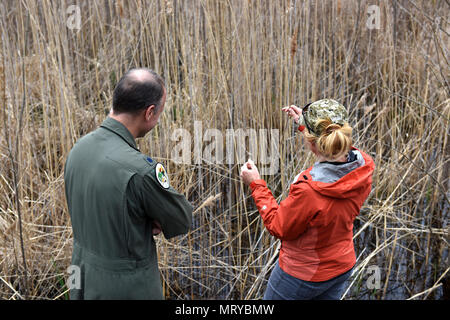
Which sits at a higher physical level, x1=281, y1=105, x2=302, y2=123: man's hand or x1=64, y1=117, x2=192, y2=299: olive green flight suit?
x1=281, y1=105, x2=302, y2=123: man's hand

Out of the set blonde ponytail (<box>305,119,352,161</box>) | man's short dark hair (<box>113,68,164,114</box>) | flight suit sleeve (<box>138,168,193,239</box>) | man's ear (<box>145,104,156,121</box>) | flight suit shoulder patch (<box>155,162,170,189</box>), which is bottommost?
flight suit sleeve (<box>138,168,193,239</box>)

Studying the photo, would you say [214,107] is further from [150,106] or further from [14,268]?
[14,268]

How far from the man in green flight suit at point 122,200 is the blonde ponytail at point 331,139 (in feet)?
1.49

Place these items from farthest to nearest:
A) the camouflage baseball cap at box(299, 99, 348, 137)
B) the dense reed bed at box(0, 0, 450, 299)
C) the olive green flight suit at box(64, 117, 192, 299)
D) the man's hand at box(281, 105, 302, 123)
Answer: the dense reed bed at box(0, 0, 450, 299), the man's hand at box(281, 105, 302, 123), the camouflage baseball cap at box(299, 99, 348, 137), the olive green flight suit at box(64, 117, 192, 299)

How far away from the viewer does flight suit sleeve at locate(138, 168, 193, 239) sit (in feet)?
3.66

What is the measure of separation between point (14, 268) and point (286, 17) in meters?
1.94

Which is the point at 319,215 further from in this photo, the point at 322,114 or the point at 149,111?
the point at 149,111

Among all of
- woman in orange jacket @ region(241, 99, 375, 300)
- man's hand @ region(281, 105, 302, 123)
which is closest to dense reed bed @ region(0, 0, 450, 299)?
man's hand @ region(281, 105, 302, 123)

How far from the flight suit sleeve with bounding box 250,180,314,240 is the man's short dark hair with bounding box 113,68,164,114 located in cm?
49

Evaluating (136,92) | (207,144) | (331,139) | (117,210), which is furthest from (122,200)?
(207,144)

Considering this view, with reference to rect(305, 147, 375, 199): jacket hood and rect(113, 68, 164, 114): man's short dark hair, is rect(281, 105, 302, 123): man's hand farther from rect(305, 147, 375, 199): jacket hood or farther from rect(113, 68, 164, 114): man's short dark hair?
rect(113, 68, 164, 114): man's short dark hair

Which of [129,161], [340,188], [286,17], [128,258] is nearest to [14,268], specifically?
[128,258]

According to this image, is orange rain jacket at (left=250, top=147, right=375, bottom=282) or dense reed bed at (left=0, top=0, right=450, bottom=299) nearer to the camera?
orange rain jacket at (left=250, top=147, right=375, bottom=282)

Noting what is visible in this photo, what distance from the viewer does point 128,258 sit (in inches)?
45.8
